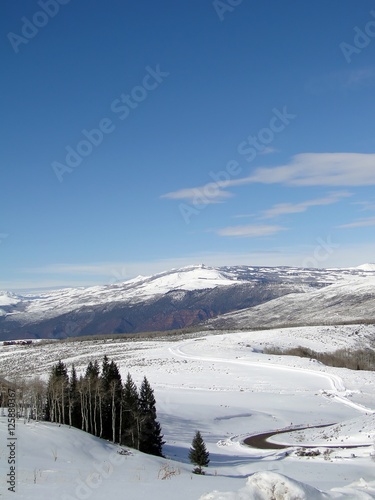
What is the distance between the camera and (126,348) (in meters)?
124

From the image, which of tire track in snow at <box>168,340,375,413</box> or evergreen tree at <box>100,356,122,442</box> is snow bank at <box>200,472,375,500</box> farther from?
tire track in snow at <box>168,340,375,413</box>

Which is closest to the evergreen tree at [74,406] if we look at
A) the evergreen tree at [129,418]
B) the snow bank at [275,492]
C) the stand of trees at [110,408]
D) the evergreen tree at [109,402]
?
the stand of trees at [110,408]

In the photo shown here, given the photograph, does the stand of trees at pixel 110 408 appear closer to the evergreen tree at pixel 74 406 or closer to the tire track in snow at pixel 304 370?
the evergreen tree at pixel 74 406

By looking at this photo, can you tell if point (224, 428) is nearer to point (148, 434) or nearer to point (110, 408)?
point (110, 408)

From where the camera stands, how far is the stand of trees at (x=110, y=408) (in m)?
39.7

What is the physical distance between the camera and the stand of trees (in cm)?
3972

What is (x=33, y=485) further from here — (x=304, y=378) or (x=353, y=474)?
(x=304, y=378)

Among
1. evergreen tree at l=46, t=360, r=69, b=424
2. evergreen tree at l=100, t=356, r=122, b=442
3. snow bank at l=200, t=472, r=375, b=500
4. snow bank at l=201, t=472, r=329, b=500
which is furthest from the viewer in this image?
evergreen tree at l=100, t=356, r=122, b=442

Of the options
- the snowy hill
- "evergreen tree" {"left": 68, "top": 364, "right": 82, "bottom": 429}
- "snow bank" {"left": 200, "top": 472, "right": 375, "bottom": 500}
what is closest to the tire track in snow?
the snowy hill

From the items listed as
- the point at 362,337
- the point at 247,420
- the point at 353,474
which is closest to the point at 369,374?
the point at 247,420

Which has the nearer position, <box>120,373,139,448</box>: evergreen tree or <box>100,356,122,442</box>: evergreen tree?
<box>120,373,139,448</box>: evergreen tree

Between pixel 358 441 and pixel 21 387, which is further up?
pixel 21 387

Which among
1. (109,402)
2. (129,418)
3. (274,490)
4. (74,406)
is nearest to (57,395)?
(74,406)

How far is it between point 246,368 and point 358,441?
169ft
